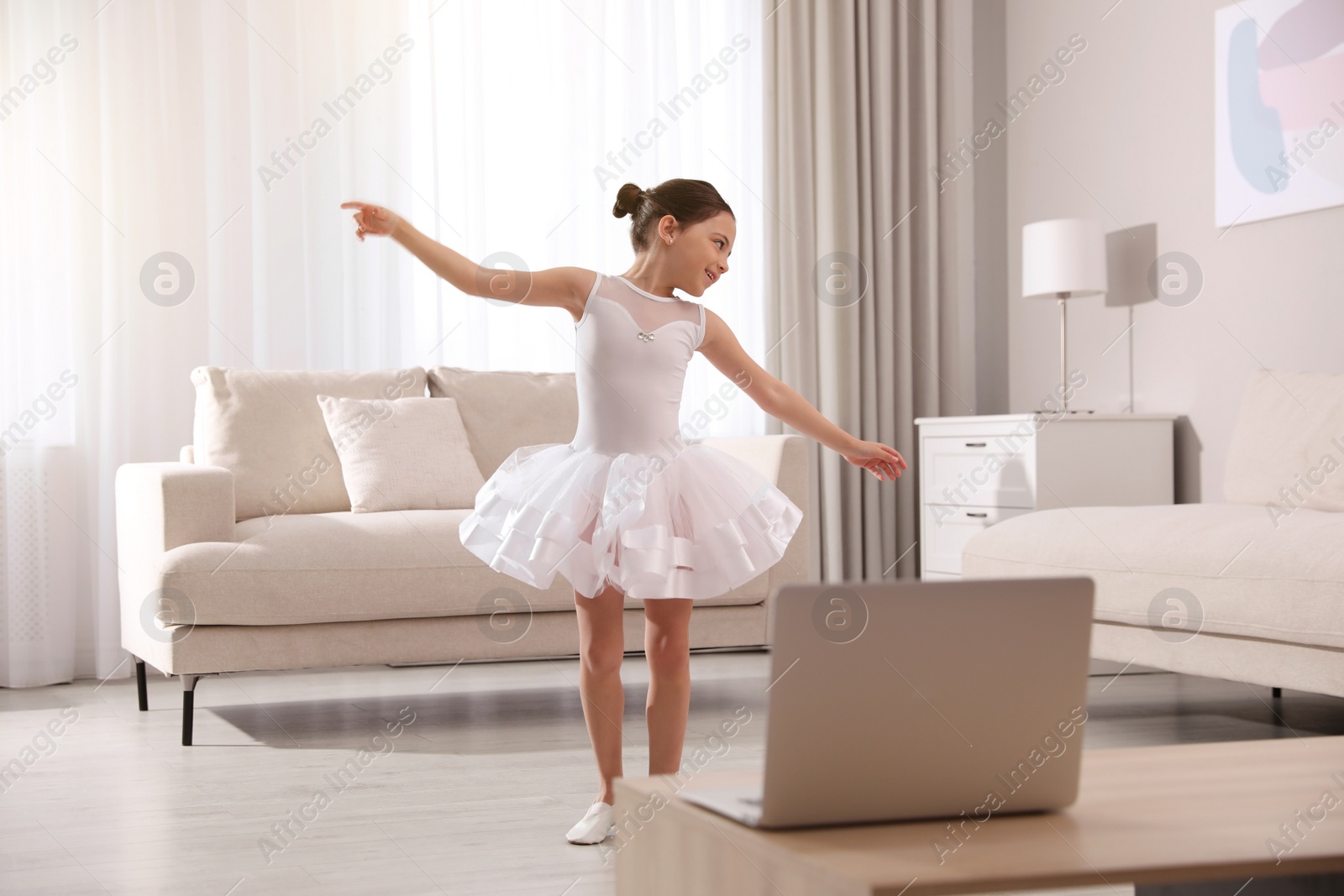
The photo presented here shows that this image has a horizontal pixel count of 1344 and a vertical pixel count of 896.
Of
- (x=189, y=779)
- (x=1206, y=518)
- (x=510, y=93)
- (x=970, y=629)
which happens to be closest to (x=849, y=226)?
(x=510, y=93)

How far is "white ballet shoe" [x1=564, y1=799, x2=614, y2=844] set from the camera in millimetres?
1828

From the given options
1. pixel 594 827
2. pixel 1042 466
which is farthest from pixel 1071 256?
pixel 594 827

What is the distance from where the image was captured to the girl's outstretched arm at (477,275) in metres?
1.53

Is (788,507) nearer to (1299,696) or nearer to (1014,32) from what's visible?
(1299,696)

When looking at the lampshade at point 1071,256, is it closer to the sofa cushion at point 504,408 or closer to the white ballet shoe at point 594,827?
the sofa cushion at point 504,408

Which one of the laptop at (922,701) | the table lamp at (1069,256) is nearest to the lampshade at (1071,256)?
the table lamp at (1069,256)

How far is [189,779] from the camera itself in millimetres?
2305

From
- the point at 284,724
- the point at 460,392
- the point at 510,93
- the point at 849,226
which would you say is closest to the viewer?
the point at 284,724

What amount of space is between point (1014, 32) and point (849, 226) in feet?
3.22

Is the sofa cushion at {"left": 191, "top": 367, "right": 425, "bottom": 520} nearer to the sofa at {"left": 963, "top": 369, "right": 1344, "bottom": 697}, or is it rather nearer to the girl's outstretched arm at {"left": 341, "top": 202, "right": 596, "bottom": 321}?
the girl's outstretched arm at {"left": 341, "top": 202, "right": 596, "bottom": 321}

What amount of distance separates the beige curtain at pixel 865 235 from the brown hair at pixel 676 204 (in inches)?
98.2

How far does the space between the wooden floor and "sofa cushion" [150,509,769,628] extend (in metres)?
0.28

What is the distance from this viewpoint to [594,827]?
1835 mm

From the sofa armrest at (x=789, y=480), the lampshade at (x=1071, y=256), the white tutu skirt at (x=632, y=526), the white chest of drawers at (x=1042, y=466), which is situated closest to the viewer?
the white tutu skirt at (x=632, y=526)
